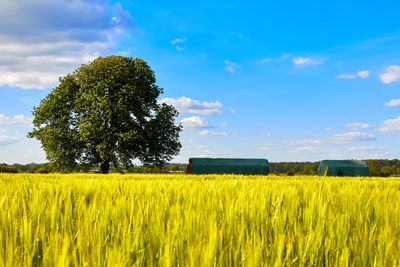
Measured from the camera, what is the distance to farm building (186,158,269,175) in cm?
3847

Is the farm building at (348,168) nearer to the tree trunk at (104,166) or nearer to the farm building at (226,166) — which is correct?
the farm building at (226,166)

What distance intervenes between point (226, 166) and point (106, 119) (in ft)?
55.9

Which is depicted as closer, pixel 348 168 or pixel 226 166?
pixel 226 166

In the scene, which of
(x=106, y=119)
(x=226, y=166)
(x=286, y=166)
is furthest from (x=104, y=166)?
(x=286, y=166)

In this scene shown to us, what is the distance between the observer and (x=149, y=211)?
2.46 m

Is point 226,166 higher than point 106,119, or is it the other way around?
point 106,119

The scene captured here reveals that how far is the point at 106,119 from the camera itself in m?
30.6

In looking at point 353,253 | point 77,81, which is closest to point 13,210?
point 353,253

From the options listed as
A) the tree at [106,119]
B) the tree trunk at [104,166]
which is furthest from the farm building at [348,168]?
the tree trunk at [104,166]

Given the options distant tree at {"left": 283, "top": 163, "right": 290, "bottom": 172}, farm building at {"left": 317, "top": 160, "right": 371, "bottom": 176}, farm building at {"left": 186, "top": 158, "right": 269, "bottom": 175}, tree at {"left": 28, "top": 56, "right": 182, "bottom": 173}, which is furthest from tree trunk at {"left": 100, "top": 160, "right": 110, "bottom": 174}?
distant tree at {"left": 283, "top": 163, "right": 290, "bottom": 172}

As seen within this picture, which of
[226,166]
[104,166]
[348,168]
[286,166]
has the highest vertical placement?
[104,166]

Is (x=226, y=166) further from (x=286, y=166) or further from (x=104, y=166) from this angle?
(x=286, y=166)

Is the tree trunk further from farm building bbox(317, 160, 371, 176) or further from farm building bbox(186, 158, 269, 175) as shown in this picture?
farm building bbox(317, 160, 371, 176)

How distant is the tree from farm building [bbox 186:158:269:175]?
556 centimetres
